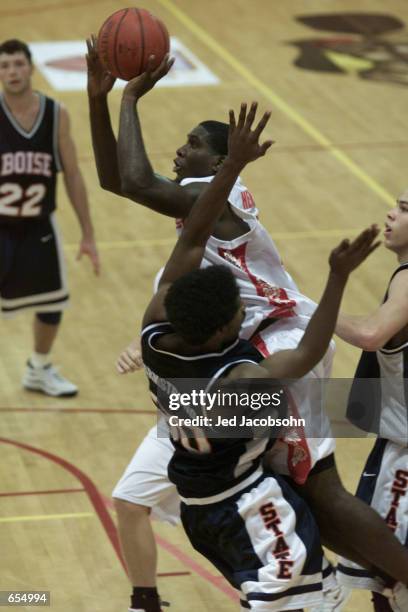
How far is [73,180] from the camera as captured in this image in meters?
8.05

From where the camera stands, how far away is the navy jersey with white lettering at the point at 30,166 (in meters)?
7.93

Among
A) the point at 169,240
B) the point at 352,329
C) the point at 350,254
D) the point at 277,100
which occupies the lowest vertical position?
the point at 277,100

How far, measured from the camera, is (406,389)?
185 inches

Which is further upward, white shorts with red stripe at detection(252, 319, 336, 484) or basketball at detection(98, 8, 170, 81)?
basketball at detection(98, 8, 170, 81)

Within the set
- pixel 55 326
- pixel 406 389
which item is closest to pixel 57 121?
pixel 55 326

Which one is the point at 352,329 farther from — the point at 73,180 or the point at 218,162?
the point at 73,180

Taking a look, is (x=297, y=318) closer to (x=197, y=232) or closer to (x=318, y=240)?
(x=197, y=232)

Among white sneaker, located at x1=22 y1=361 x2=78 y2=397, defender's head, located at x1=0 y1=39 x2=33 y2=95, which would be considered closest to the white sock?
white sneaker, located at x1=22 y1=361 x2=78 y2=397

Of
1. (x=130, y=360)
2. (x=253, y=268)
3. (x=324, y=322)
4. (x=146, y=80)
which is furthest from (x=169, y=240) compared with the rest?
(x=324, y=322)

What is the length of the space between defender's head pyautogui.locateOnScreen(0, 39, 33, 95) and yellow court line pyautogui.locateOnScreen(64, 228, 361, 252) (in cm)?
240

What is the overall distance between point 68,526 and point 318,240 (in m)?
4.51

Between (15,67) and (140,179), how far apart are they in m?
3.80

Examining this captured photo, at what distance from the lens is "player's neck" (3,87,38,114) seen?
7.96 metres

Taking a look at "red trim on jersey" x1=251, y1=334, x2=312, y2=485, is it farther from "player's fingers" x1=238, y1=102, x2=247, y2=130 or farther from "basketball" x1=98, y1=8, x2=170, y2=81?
"basketball" x1=98, y1=8, x2=170, y2=81
